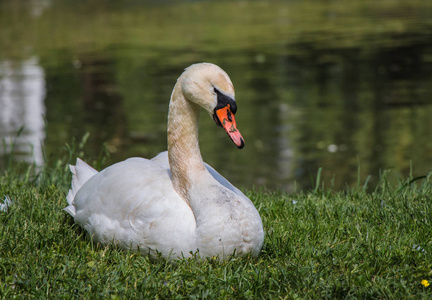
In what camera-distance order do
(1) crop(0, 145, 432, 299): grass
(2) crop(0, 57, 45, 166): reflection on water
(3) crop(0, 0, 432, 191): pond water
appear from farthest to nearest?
1. (2) crop(0, 57, 45, 166): reflection on water
2. (3) crop(0, 0, 432, 191): pond water
3. (1) crop(0, 145, 432, 299): grass

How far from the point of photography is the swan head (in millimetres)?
3355

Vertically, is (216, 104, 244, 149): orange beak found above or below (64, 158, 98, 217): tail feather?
above

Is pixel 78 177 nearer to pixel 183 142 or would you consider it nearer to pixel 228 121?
pixel 183 142

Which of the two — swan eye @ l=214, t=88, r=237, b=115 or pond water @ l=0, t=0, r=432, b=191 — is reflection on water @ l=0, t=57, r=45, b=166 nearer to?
pond water @ l=0, t=0, r=432, b=191

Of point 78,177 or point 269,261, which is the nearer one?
point 269,261

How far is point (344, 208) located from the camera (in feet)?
13.7

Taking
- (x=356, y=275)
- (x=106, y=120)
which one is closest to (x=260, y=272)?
(x=356, y=275)

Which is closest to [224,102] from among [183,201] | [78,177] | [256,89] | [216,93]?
[216,93]

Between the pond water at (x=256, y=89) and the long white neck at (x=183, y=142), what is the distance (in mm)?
1657

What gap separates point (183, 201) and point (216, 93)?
0.64 metres

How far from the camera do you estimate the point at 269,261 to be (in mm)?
3490

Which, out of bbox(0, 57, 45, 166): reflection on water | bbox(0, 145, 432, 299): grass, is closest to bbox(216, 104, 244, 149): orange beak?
bbox(0, 145, 432, 299): grass

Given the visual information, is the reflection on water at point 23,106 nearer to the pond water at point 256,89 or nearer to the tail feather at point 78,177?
the pond water at point 256,89

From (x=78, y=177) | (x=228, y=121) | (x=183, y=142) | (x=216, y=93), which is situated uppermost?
(x=216, y=93)
